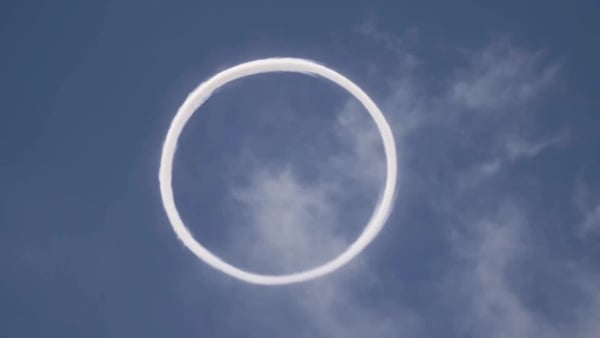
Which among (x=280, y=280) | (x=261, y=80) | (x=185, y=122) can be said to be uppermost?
(x=261, y=80)

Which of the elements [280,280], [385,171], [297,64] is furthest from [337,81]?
[280,280]

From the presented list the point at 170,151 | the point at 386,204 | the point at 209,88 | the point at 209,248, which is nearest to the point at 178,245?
the point at 209,248

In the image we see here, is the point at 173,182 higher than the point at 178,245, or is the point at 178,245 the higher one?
the point at 173,182

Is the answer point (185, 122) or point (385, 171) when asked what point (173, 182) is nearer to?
point (185, 122)

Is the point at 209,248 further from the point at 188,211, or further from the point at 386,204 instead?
the point at 386,204

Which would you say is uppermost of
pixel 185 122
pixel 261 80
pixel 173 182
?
pixel 261 80

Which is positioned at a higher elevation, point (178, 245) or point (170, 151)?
point (170, 151)
